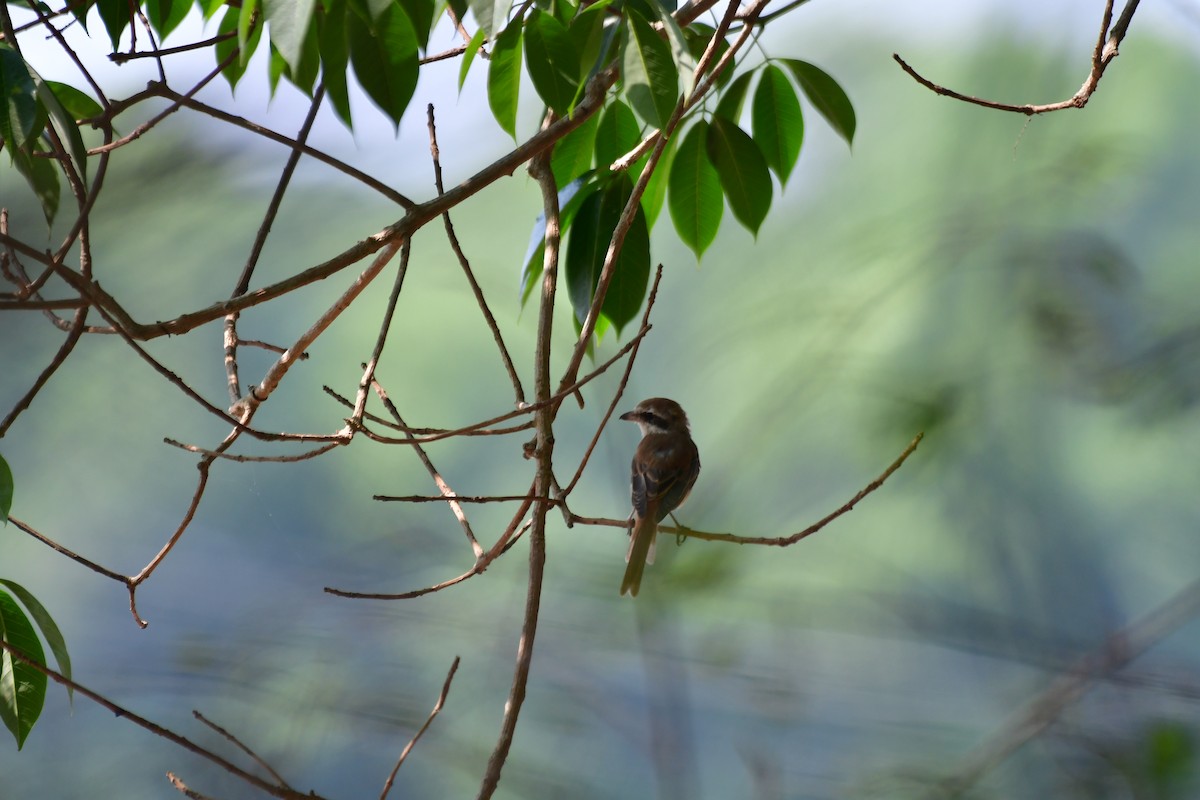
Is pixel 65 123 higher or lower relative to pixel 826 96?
lower

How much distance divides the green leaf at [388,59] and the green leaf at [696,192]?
26.0 inches

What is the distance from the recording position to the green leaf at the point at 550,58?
4.08 feet

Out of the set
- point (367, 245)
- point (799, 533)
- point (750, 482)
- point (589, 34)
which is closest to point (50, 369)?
point (367, 245)

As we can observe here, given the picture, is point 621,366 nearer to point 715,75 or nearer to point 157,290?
point 157,290

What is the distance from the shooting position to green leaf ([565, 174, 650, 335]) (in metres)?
1.66

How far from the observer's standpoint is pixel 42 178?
1.53 metres

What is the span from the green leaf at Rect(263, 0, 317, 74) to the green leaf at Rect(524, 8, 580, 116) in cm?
39

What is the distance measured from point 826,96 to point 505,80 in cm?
56

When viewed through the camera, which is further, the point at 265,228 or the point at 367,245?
the point at 265,228

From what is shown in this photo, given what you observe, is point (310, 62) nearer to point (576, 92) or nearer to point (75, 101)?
point (576, 92)

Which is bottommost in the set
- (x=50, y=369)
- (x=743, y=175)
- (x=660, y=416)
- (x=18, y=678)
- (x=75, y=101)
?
(x=18, y=678)

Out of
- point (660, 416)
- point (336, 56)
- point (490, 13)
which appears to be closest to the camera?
point (490, 13)

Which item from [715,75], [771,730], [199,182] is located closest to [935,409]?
[771,730]

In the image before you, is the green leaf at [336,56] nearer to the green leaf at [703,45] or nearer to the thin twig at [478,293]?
the thin twig at [478,293]
